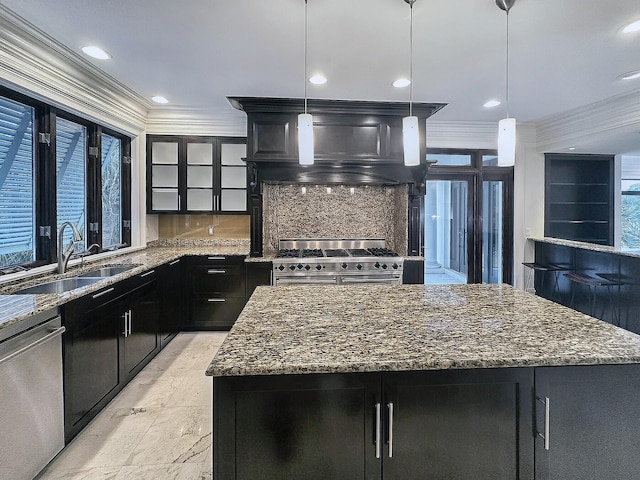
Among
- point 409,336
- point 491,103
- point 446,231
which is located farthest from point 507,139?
point 446,231

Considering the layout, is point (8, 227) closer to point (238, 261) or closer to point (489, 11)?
point (238, 261)

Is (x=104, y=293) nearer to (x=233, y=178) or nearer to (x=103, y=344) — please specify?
(x=103, y=344)

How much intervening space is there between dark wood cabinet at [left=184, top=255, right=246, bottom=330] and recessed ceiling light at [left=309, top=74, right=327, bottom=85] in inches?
80.4

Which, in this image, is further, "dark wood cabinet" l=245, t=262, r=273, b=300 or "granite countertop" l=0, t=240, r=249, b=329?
"dark wood cabinet" l=245, t=262, r=273, b=300

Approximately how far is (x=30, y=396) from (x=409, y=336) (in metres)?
1.88

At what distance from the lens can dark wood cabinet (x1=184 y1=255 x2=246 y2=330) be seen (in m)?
4.30

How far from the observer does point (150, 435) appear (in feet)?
7.79

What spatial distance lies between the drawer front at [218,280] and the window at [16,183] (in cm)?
168

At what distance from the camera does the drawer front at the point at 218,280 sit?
14.1ft

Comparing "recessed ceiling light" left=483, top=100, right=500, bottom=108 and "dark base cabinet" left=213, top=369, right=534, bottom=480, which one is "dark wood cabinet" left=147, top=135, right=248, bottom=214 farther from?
"dark base cabinet" left=213, top=369, right=534, bottom=480

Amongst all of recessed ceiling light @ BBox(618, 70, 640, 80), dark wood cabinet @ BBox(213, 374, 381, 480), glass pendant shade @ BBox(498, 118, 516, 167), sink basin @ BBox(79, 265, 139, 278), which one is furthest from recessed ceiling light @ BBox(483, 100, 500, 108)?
sink basin @ BBox(79, 265, 139, 278)

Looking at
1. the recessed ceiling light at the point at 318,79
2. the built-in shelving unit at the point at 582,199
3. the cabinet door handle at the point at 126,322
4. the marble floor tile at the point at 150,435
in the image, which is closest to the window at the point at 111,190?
the cabinet door handle at the point at 126,322

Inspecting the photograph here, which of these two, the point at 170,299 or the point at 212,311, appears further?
the point at 212,311

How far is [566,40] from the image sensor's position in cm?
267
